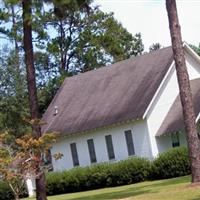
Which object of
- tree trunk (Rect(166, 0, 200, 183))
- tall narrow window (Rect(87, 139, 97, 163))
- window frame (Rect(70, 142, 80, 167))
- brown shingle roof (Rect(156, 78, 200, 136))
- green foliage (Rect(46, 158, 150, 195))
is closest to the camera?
tree trunk (Rect(166, 0, 200, 183))

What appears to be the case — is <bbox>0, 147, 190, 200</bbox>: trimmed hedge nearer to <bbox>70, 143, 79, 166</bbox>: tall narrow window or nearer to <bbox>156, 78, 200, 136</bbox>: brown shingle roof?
<bbox>156, 78, 200, 136</bbox>: brown shingle roof

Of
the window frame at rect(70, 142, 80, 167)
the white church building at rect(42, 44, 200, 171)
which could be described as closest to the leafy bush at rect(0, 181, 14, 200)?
the white church building at rect(42, 44, 200, 171)

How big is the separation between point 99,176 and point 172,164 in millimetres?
4964

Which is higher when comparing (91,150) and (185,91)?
(185,91)

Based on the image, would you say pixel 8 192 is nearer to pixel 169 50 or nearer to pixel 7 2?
pixel 169 50

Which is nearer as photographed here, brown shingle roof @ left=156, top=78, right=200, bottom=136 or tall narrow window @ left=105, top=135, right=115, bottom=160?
brown shingle roof @ left=156, top=78, right=200, bottom=136

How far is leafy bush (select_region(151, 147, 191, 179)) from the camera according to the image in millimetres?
33938

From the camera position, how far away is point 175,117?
40.5 meters

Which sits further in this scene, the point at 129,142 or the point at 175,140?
the point at 129,142

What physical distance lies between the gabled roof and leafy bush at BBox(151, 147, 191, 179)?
5017 mm

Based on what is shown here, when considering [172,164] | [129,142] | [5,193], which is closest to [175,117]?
[129,142]

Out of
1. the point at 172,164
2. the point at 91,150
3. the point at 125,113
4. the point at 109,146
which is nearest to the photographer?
the point at 172,164

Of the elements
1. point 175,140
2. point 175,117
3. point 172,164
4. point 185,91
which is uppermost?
point 175,117

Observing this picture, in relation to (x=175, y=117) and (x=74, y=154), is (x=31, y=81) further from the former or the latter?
(x=74, y=154)
